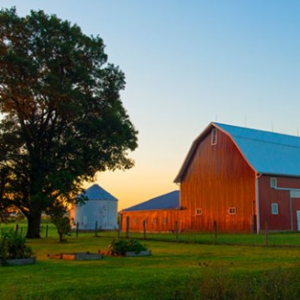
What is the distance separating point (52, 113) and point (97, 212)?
25528mm

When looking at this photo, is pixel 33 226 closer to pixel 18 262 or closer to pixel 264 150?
pixel 264 150

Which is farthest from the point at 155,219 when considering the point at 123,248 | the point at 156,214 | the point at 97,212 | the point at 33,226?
the point at 123,248

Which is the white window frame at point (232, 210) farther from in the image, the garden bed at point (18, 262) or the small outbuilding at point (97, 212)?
the garden bed at point (18, 262)

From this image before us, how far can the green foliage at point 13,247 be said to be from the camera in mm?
15255

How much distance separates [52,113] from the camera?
122 feet

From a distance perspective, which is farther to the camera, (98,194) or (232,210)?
(98,194)

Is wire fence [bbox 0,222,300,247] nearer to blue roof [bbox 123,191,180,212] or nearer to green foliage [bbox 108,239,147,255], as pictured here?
green foliage [bbox 108,239,147,255]

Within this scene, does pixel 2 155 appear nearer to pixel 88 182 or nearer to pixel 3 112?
pixel 3 112

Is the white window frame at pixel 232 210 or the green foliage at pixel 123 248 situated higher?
the white window frame at pixel 232 210

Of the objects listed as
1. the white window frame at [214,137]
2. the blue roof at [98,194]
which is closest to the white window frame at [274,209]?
the white window frame at [214,137]

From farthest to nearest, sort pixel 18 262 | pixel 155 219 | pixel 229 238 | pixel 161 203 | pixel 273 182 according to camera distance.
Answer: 1. pixel 161 203
2. pixel 155 219
3. pixel 273 182
4. pixel 229 238
5. pixel 18 262

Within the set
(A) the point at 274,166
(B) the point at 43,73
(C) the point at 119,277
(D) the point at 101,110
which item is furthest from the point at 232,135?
(C) the point at 119,277

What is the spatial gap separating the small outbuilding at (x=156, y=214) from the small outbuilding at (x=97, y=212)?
11.9 feet

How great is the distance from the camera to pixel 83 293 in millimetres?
9375
